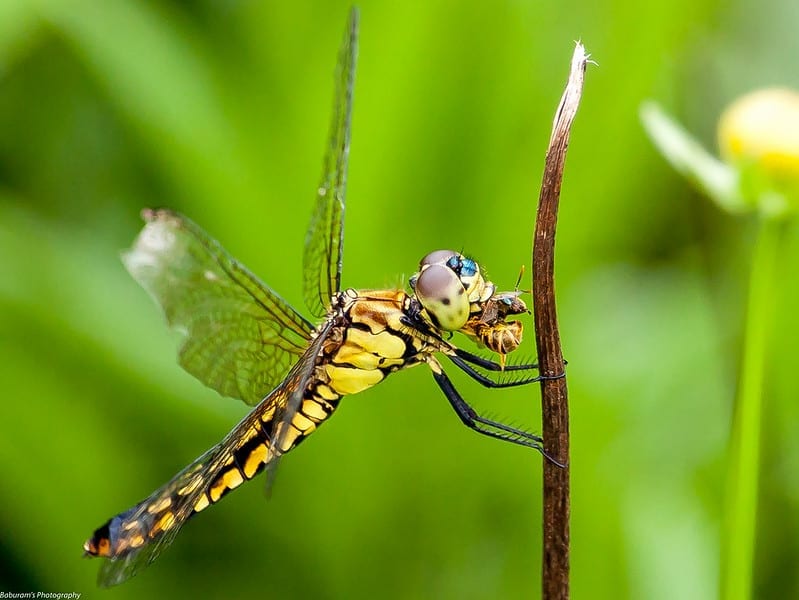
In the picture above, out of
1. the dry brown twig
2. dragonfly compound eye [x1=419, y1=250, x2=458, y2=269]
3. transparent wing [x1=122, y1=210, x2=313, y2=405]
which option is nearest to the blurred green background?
transparent wing [x1=122, y1=210, x2=313, y2=405]

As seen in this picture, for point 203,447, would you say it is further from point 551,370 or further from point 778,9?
point 778,9

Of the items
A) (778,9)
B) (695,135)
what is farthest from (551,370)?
(778,9)

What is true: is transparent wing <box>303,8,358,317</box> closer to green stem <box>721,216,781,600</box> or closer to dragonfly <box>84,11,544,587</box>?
dragonfly <box>84,11,544,587</box>

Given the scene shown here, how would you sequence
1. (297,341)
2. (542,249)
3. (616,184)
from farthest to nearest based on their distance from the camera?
(616,184) < (297,341) < (542,249)

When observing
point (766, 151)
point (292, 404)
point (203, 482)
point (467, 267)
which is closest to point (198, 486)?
point (203, 482)

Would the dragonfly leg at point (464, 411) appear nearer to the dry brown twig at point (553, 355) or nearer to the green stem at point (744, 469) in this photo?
the green stem at point (744, 469)

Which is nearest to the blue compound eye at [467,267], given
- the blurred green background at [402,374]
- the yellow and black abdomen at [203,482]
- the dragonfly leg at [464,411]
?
the dragonfly leg at [464,411]
